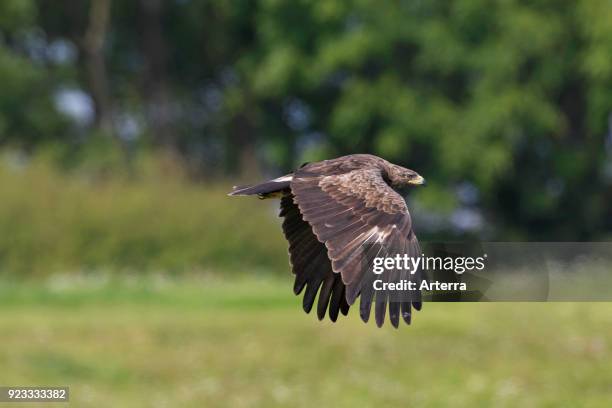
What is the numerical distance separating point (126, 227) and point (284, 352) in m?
8.63

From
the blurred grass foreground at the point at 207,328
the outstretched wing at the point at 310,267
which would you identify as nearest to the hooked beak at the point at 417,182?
the outstretched wing at the point at 310,267

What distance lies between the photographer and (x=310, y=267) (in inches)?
185

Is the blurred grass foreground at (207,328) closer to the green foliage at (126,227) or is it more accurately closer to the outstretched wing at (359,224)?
A: the green foliage at (126,227)

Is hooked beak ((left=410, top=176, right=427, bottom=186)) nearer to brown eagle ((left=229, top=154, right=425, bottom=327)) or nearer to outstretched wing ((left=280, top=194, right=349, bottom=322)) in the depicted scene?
brown eagle ((left=229, top=154, right=425, bottom=327))

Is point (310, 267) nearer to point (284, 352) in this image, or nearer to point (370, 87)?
point (284, 352)

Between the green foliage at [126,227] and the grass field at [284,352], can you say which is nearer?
the grass field at [284,352]

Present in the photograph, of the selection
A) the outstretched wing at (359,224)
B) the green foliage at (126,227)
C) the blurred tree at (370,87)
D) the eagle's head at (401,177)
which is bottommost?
the outstretched wing at (359,224)

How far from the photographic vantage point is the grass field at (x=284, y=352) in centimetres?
1291

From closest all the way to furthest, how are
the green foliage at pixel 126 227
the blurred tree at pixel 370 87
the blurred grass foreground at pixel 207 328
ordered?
the blurred grass foreground at pixel 207 328
the green foliage at pixel 126 227
the blurred tree at pixel 370 87

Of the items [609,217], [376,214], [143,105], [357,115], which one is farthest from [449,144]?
[376,214]

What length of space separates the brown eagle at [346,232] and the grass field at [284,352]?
306 inches

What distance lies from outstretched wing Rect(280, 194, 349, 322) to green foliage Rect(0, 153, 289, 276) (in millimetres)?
17148

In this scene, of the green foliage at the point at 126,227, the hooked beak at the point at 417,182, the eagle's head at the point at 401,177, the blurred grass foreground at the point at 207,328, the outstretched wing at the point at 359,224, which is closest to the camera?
the outstretched wing at the point at 359,224

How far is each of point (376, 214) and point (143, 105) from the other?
3130cm
